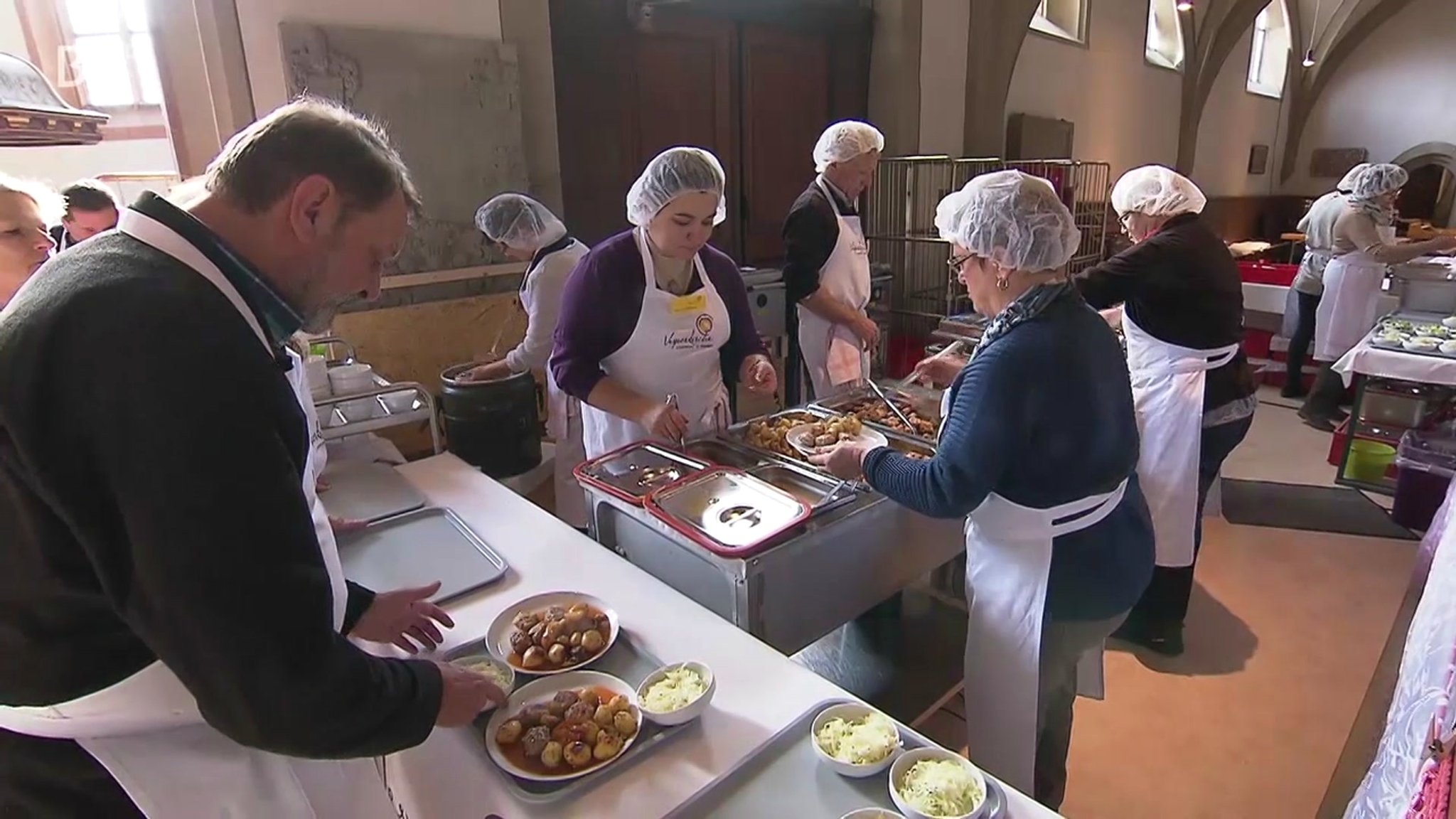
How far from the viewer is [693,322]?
6.88 feet

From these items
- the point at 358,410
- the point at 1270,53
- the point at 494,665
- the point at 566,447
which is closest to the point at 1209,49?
the point at 1270,53

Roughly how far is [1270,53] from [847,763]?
12.8 metres

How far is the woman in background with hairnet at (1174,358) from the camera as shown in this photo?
7.86 feet

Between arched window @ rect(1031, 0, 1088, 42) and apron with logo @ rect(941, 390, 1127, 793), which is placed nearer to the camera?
apron with logo @ rect(941, 390, 1127, 793)

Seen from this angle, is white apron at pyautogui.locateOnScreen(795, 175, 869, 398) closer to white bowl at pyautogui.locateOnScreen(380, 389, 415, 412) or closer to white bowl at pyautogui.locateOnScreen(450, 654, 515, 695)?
white bowl at pyautogui.locateOnScreen(380, 389, 415, 412)

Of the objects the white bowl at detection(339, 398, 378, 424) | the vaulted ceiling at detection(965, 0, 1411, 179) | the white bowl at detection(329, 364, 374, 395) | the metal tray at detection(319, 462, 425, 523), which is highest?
the vaulted ceiling at detection(965, 0, 1411, 179)

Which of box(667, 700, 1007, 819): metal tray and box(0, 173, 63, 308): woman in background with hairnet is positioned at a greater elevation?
box(0, 173, 63, 308): woman in background with hairnet

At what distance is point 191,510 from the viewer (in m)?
0.66

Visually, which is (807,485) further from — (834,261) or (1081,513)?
(834,261)

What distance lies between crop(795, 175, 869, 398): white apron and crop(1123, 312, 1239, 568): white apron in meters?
1.00

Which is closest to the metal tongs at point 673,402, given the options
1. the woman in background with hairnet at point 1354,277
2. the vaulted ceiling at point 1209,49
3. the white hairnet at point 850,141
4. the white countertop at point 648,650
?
the white countertop at point 648,650

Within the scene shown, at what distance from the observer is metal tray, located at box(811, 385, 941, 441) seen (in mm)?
2115

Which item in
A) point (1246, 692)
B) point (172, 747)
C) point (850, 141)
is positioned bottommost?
point (1246, 692)

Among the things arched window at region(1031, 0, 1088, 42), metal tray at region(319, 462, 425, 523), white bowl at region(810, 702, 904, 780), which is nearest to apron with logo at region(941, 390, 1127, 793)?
white bowl at region(810, 702, 904, 780)
